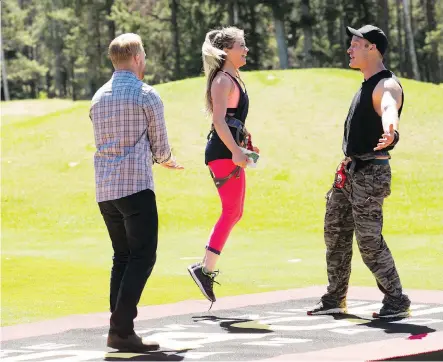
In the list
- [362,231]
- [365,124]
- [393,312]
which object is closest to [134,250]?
[362,231]

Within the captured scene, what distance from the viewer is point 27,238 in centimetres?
1814

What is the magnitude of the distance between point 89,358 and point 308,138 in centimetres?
2159

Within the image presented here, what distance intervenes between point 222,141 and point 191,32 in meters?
61.2

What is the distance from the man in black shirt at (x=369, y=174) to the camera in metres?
7.41

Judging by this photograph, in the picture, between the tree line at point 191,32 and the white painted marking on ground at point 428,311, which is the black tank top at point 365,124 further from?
the tree line at point 191,32

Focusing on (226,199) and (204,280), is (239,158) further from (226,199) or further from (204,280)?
(204,280)

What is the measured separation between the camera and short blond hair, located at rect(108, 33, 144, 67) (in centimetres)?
655

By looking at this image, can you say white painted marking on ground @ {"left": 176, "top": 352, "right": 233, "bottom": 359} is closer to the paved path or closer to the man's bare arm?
the paved path

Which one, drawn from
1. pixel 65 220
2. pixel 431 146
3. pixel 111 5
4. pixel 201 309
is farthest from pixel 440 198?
pixel 111 5

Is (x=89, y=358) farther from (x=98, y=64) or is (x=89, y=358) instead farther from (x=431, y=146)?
(x=98, y=64)

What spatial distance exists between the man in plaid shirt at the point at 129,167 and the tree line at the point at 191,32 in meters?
49.6

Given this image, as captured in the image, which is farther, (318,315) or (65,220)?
(65,220)

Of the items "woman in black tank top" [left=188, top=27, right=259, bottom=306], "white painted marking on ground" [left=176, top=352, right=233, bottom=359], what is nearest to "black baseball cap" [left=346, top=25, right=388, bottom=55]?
"woman in black tank top" [left=188, top=27, right=259, bottom=306]

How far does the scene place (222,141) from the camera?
796 centimetres
